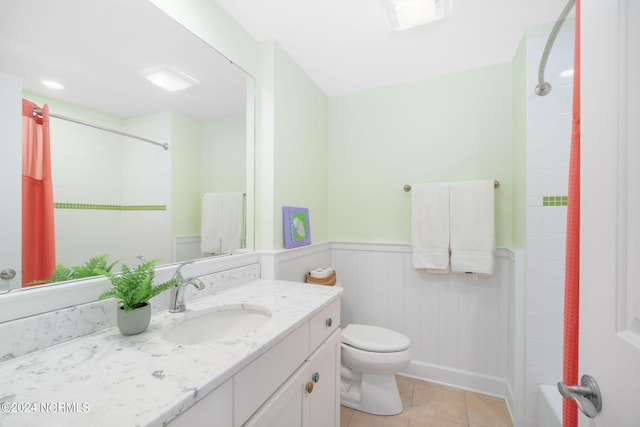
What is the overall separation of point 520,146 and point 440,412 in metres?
1.72

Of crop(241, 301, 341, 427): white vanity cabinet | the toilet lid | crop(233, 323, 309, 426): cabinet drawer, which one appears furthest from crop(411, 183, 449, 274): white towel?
crop(233, 323, 309, 426): cabinet drawer

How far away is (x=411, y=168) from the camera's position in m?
2.13

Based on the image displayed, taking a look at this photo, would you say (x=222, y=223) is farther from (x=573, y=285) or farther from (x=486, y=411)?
(x=486, y=411)

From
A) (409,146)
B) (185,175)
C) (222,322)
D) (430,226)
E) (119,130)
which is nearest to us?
(119,130)

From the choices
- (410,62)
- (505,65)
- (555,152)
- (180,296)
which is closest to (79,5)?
(180,296)

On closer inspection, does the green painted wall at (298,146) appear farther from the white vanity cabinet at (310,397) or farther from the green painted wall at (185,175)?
the white vanity cabinet at (310,397)

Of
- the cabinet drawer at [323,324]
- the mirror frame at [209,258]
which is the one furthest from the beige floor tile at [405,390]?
the mirror frame at [209,258]

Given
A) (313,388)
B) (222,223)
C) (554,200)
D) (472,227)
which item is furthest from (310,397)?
(554,200)

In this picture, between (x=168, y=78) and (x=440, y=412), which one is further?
(x=440, y=412)

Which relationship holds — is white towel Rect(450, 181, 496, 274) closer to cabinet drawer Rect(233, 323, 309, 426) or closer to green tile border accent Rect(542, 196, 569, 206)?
green tile border accent Rect(542, 196, 569, 206)

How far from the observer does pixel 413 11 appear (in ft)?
4.70

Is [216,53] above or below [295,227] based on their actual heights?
above

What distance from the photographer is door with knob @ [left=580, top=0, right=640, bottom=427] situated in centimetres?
46

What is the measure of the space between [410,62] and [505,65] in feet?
2.15
